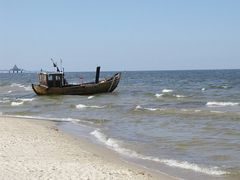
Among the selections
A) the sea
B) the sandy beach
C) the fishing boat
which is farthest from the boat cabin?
the sandy beach

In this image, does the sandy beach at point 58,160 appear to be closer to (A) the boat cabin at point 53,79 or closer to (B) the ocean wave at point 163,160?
(B) the ocean wave at point 163,160

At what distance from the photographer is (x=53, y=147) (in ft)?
41.2

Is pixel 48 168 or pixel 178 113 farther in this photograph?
pixel 178 113

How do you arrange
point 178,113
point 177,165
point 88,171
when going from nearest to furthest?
point 88,171
point 177,165
point 178,113

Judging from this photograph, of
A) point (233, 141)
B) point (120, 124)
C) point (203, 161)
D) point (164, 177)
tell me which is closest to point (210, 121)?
point (120, 124)

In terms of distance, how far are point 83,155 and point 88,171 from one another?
2.24 metres

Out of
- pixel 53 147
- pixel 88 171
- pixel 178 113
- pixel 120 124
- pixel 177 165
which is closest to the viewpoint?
pixel 88 171

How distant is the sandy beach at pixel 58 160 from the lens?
905cm

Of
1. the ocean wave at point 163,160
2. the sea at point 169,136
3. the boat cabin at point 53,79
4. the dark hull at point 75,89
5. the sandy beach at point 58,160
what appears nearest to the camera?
the sandy beach at point 58,160

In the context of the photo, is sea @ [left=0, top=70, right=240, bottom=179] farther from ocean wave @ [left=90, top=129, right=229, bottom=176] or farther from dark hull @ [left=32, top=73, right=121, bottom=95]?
dark hull @ [left=32, top=73, right=121, bottom=95]

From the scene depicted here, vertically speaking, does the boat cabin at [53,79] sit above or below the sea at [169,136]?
above

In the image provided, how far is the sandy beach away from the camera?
9.05 m

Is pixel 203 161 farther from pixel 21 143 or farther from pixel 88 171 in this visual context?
pixel 21 143

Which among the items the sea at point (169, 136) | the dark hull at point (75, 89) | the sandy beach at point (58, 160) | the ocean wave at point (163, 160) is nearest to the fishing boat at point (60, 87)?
the dark hull at point (75, 89)
